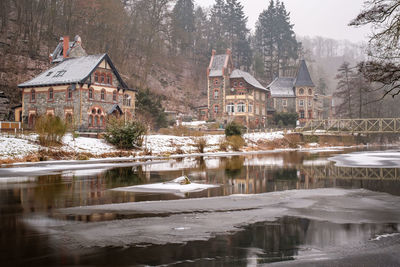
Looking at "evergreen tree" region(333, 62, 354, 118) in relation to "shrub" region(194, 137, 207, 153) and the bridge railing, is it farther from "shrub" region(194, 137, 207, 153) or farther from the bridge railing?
"shrub" region(194, 137, 207, 153)

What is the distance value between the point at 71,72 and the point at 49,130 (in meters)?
17.9

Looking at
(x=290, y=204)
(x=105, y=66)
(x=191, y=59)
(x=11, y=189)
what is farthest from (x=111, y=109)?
(x=191, y=59)

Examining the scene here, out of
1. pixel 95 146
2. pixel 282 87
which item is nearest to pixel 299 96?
pixel 282 87

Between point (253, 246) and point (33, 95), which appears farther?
point (33, 95)

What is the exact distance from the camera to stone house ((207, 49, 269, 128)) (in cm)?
7606

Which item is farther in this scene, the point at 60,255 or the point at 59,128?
the point at 59,128

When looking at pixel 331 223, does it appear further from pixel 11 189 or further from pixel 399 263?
pixel 11 189

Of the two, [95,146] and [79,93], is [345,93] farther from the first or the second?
[95,146]

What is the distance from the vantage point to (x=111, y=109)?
51750 mm

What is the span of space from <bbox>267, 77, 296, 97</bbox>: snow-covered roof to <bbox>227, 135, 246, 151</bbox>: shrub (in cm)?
4420

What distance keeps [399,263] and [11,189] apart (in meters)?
15.0

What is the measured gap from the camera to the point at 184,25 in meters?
104

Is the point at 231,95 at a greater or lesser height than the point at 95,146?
greater

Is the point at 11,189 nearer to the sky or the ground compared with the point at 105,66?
nearer to the ground
